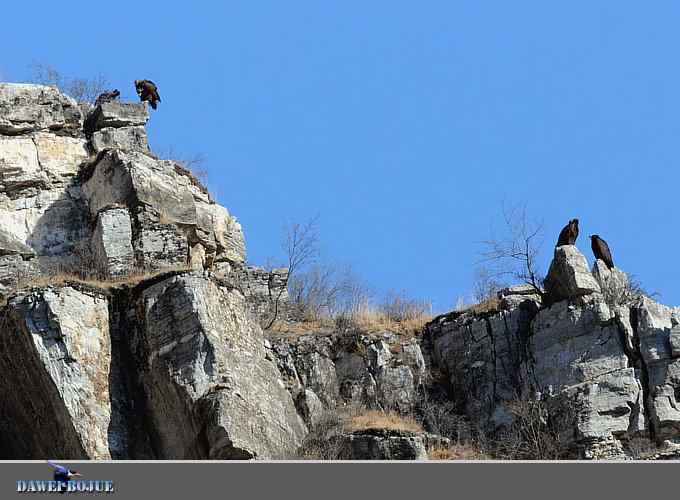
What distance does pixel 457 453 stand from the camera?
1140 inches

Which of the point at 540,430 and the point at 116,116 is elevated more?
the point at 116,116

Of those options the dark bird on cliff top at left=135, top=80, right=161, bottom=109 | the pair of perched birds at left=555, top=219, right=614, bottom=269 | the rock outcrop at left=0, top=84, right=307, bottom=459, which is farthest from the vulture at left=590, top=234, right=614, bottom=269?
the dark bird on cliff top at left=135, top=80, right=161, bottom=109

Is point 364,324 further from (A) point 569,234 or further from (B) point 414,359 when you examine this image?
(A) point 569,234

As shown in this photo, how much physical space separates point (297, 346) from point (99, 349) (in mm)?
4550

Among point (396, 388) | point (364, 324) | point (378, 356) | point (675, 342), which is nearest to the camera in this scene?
point (675, 342)

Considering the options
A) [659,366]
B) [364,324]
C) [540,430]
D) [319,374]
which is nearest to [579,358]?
[659,366]

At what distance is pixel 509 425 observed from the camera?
29906 millimetres

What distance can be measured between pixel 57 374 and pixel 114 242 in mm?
4850

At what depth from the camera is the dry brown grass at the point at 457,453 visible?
28.5 meters

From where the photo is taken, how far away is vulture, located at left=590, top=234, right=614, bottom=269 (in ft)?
107

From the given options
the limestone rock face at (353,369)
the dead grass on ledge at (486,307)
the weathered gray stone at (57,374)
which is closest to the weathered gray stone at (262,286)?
the limestone rock face at (353,369)

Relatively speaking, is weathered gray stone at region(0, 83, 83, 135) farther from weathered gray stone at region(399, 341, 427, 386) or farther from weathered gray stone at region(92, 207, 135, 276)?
weathered gray stone at region(399, 341, 427, 386)
